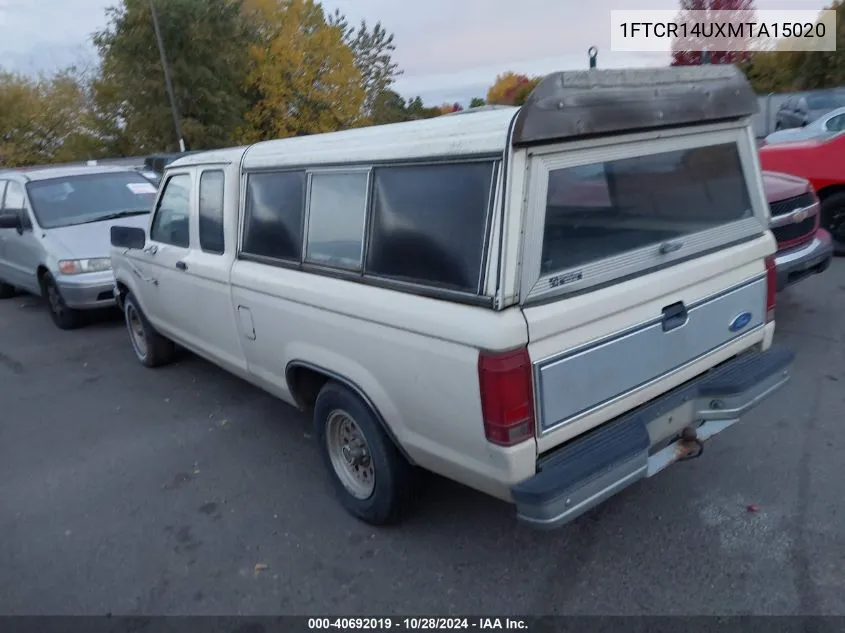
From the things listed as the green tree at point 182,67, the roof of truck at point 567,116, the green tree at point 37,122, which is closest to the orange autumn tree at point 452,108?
the roof of truck at point 567,116

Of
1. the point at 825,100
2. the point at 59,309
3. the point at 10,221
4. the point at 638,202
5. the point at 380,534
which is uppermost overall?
the point at 638,202

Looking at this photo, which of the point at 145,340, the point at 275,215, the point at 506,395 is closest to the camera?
the point at 506,395

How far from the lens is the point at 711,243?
3479 millimetres

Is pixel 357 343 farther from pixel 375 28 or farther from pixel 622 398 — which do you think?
pixel 375 28

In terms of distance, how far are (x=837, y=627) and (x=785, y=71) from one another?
36.0 meters

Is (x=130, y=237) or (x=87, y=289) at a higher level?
(x=130, y=237)

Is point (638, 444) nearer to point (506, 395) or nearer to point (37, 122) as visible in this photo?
point (506, 395)

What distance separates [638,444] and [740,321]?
113 cm

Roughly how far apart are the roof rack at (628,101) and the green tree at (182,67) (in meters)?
29.1

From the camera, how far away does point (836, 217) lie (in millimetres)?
8461

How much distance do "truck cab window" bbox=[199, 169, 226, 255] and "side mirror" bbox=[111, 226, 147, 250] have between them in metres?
1.12

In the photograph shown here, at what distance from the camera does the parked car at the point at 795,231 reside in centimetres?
586

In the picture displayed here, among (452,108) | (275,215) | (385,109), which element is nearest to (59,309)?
(275,215)

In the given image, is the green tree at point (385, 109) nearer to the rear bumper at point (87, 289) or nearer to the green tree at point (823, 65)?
the green tree at point (823, 65)
